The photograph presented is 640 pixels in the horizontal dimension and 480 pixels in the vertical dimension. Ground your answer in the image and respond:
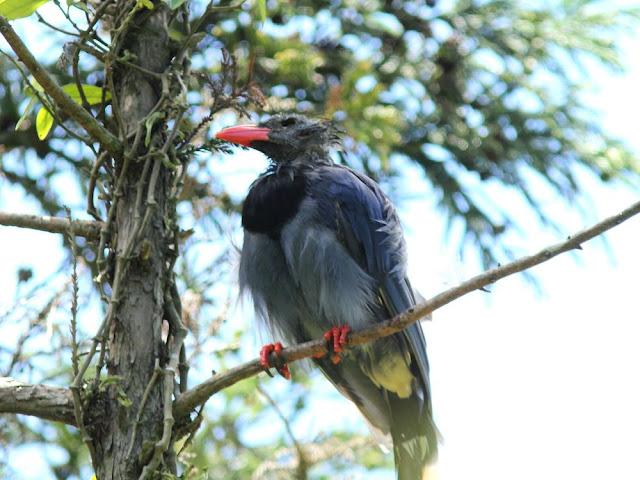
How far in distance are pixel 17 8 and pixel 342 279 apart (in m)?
1.94

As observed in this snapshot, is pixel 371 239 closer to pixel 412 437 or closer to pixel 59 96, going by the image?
pixel 412 437

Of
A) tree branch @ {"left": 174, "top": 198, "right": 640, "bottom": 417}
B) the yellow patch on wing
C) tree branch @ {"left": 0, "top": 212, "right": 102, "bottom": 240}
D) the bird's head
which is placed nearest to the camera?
tree branch @ {"left": 174, "top": 198, "right": 640, "bottom": 417}

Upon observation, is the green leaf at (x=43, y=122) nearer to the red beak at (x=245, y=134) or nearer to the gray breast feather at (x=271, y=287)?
the red beak at (x=245, y=134)

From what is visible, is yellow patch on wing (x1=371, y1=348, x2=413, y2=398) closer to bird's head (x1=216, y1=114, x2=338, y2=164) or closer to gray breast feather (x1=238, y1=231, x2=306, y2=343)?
gray breast feather (x1=238, y1=231, x2=306, y2=343)

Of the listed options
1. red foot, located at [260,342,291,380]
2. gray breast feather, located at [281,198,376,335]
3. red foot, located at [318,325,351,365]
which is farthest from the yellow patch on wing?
red foot, located at [260,342,291,380]

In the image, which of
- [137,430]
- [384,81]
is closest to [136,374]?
[137,430]

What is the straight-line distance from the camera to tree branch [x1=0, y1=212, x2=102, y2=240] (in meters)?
3.74

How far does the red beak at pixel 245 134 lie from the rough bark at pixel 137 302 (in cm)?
87

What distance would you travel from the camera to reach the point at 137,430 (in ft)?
11.2

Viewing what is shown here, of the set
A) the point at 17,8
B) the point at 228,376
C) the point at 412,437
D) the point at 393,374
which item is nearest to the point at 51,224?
the point at 17,8

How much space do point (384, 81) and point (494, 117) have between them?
2.91 feet

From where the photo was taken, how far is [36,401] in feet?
11.1

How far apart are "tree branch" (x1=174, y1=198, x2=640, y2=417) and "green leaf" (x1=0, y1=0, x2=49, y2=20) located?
1.56 meters

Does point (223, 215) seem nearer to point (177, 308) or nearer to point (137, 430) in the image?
point (177, 308)
